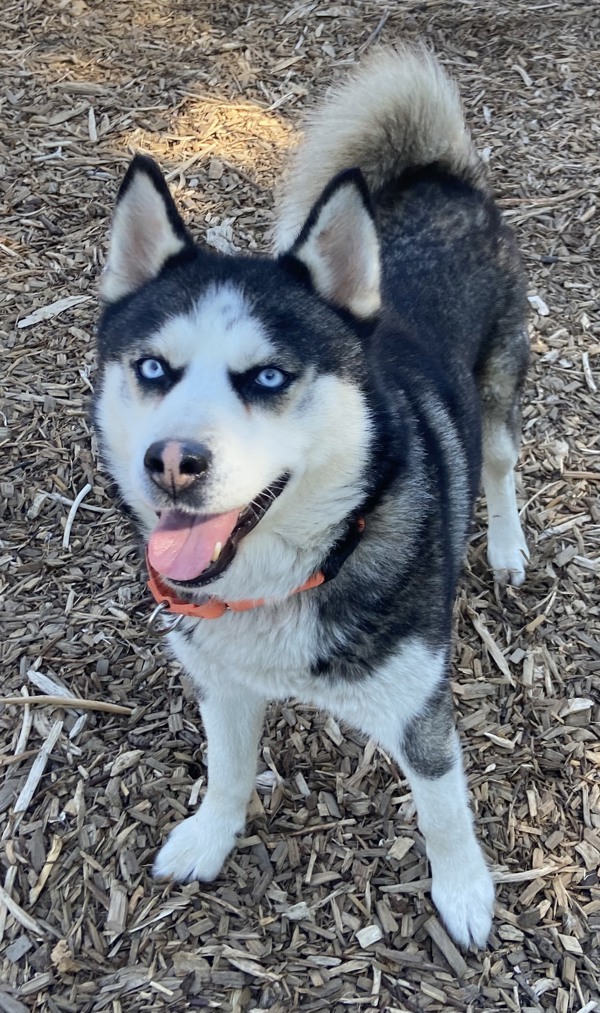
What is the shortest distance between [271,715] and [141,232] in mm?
1690

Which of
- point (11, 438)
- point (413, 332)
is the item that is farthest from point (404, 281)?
point (11, 438)

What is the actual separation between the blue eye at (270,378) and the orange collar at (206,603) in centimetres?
46

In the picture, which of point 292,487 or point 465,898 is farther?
point 465,898

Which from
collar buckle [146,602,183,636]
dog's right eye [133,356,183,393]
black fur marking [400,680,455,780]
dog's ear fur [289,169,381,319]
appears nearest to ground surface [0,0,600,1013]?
black fur marking [400,680,455,780]

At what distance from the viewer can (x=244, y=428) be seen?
5.79ft

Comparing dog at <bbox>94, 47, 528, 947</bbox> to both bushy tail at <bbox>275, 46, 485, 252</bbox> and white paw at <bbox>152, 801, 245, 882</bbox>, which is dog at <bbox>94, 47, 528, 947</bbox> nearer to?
white paw at <bbox>152, 801, 245, 882</bbox>

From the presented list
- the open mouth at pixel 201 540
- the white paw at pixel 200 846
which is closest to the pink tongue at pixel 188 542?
the open mouth at pixel 201 540

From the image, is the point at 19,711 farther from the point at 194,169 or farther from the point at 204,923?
the point at 194,169

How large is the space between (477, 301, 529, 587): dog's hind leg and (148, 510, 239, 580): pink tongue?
1.67 metres

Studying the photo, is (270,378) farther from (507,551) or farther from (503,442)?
(507,551)

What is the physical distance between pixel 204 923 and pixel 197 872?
0.47ft

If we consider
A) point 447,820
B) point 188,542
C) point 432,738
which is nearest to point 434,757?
point 432,738

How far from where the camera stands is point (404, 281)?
284cm

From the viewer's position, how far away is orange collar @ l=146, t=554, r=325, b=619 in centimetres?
202
